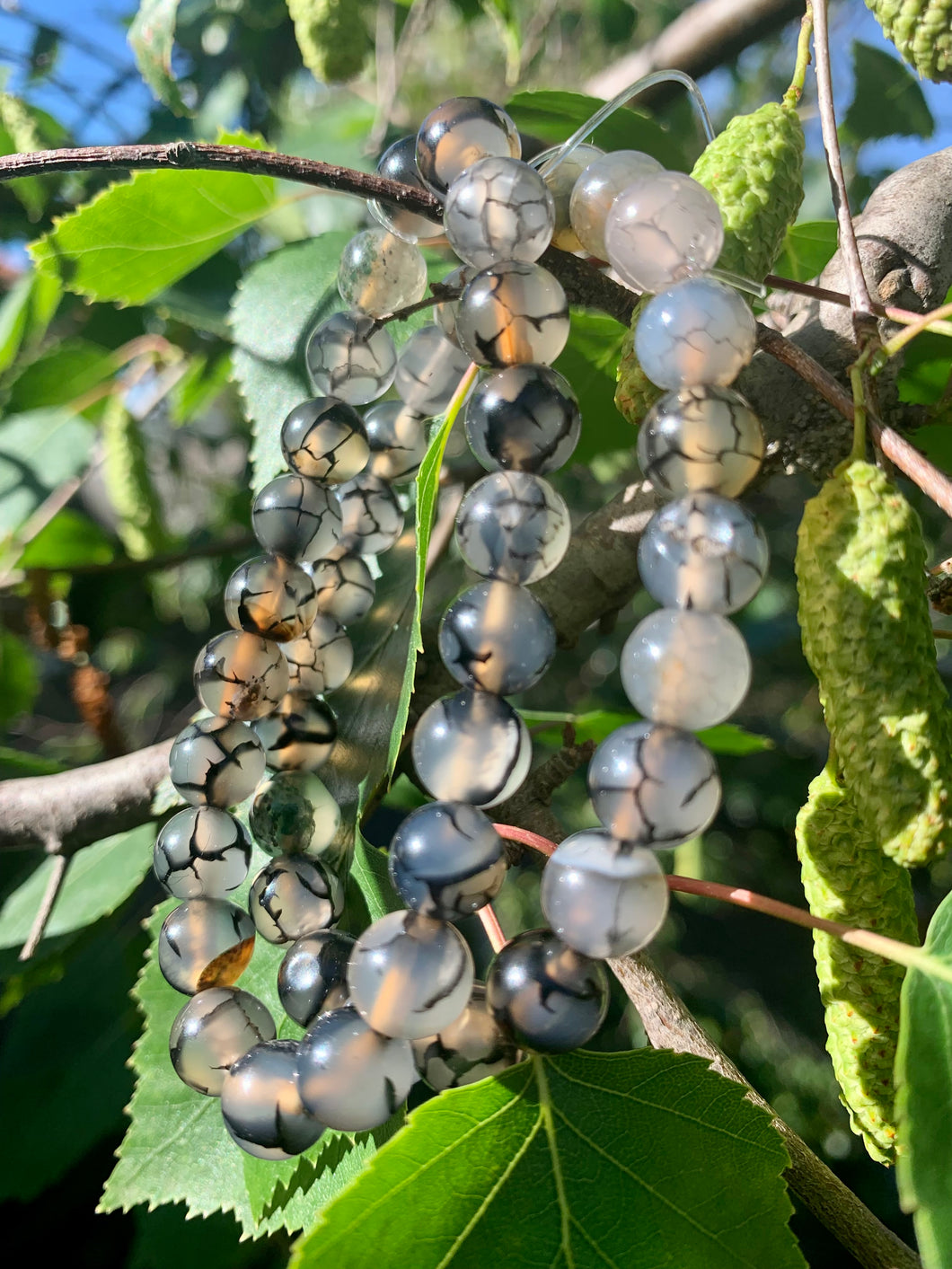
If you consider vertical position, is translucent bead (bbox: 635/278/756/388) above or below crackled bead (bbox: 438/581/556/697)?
above

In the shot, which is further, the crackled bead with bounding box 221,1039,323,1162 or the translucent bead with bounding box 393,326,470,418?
the translucent bead with bounding box 393,326,470,418

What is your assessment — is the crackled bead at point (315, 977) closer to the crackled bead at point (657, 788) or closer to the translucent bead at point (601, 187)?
the crackled bead at point (657, 788)

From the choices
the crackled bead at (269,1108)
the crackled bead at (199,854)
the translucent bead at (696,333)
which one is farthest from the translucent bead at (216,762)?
the translucent bead at (696,333)

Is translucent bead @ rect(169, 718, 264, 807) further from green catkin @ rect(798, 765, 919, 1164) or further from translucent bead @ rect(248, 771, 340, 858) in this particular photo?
green catkin @ rect(798, 765, 919, 1164)

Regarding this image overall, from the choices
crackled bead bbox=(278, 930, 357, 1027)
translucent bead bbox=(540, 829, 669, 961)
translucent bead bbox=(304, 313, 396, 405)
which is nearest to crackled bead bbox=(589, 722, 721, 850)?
translucent bead bbox=(540, 829, 669, 961)

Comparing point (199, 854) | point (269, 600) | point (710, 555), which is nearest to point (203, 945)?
point (199, 854)

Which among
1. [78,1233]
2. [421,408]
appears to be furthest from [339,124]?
[78,1233]
